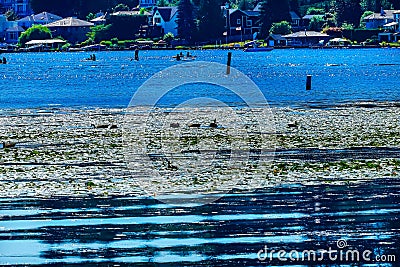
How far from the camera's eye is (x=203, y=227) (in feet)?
67.5

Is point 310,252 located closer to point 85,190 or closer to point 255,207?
point 255,207

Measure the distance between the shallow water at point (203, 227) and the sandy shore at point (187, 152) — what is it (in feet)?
5.37

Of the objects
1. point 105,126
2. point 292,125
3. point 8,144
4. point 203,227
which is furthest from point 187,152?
point 203,227

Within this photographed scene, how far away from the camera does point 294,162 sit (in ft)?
95.8

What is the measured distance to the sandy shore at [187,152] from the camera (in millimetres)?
26094

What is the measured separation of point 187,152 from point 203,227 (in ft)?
38.8

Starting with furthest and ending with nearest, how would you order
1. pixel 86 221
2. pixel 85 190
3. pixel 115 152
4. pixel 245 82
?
pixel 245 82
pixel 115 152
pixel 85 190
pixel 86 221

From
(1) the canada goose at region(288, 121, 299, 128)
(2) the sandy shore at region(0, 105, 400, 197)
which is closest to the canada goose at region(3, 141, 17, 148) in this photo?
(2) the sandy shore at region(0, 105, 400, 197)

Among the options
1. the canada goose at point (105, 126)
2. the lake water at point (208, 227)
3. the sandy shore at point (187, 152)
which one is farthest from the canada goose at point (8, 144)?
the lake water at point (208, 227)

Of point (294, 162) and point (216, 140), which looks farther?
point (216, 140)

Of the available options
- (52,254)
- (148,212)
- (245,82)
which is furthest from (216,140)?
(245,82)

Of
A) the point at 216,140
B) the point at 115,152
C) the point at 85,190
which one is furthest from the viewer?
the point at 216,140

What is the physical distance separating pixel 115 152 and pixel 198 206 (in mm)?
9956

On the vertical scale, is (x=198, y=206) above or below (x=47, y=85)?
above
